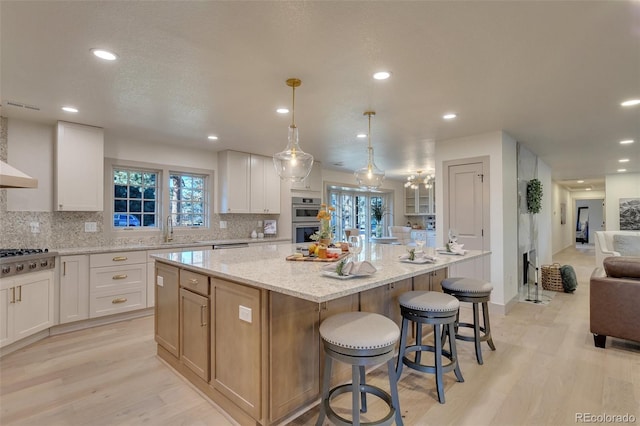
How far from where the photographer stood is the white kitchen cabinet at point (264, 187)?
5.59 metres

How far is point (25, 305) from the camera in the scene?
124 inches

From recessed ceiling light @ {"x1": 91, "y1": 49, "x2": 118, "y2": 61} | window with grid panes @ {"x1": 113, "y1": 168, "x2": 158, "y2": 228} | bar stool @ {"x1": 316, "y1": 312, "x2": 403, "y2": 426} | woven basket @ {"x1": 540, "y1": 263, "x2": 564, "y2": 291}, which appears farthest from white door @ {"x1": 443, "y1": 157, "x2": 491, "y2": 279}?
window with grid panes @ {"x1": 113, "y1": 168, "x2": 158, "y2": 228}

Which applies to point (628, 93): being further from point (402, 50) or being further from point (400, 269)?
point (400, 269)

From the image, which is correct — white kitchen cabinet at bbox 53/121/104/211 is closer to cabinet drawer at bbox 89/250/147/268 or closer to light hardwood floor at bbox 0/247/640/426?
cabinet drawer at bbox 89/250/147/268

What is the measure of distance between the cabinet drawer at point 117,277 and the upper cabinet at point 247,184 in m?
1.63

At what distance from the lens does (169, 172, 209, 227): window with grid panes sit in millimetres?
5082

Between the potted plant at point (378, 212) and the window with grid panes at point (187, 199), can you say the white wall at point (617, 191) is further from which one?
the window with grid panes at point (187, 199)

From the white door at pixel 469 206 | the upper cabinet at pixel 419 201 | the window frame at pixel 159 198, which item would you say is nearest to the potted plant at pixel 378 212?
the upper cabinet at pixel 419 201

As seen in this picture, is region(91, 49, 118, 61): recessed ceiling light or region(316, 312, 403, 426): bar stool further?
region(91, 49, 118, 61): recessed ceiling light

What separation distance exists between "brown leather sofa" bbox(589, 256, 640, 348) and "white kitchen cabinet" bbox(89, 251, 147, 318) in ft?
16.8

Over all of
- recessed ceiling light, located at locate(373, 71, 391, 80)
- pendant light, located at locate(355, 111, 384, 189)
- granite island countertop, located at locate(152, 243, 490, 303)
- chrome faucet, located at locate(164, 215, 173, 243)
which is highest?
recessed ceiling light, located at locate(373, 71, 391, 80)

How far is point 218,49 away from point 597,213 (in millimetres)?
18010

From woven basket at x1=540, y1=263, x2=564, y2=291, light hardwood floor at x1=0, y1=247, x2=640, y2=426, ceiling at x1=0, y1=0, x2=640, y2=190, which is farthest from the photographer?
woven basket at x1=540, y1=263, x2=564, y2=291

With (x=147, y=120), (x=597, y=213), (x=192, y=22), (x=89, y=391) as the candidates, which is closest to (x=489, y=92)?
(x=192, y=22)
